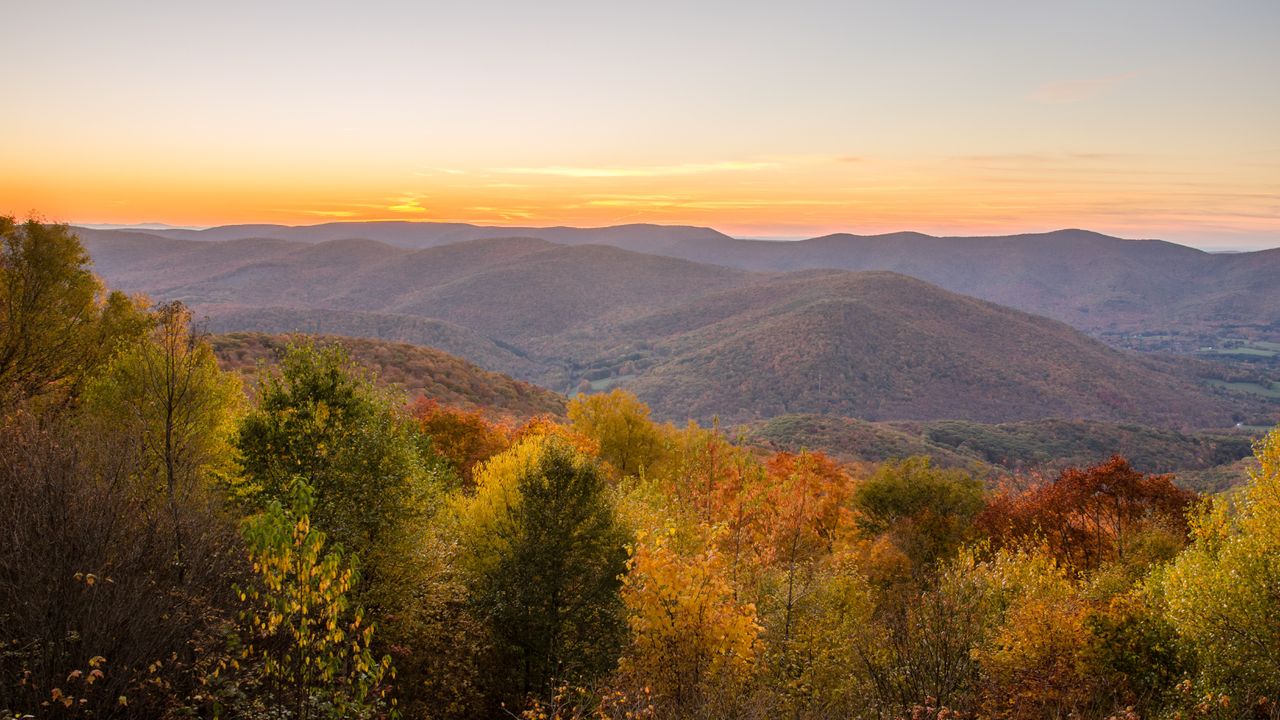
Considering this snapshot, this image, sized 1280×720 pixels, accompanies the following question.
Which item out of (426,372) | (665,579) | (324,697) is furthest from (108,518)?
(426,372)

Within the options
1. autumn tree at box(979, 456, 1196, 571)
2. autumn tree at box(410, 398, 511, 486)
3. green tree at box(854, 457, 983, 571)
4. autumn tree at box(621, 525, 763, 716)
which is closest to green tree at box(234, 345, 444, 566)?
Result: autumn tree at box(621, 525, 763, 716)

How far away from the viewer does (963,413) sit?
19325 centimetres

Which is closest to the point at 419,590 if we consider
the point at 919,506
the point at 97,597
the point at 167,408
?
the point at 97,597

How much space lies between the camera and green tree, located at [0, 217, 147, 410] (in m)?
25.7

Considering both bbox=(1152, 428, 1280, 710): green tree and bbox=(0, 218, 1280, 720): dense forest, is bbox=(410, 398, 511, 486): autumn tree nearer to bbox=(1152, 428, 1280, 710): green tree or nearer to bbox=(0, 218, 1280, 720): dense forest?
bbox=(0, 218, 1280, 720): dense forest

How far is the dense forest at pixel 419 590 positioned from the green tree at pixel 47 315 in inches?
3.9

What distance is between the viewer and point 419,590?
61.8 ft

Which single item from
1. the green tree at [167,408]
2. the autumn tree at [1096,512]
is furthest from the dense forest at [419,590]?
the autumn tree at [1096,512]

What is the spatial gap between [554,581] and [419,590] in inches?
158

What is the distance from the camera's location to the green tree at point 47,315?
2567 centimetres

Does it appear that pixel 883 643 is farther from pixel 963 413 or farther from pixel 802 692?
pixel 963 413

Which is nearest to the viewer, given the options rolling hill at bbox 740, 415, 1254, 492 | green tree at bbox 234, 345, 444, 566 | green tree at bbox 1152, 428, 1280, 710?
green tree at bbox 1152, 428, 1280, 710

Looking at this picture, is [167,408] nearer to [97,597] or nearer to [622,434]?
[97,597]

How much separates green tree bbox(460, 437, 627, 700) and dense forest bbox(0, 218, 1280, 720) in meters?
0.09
